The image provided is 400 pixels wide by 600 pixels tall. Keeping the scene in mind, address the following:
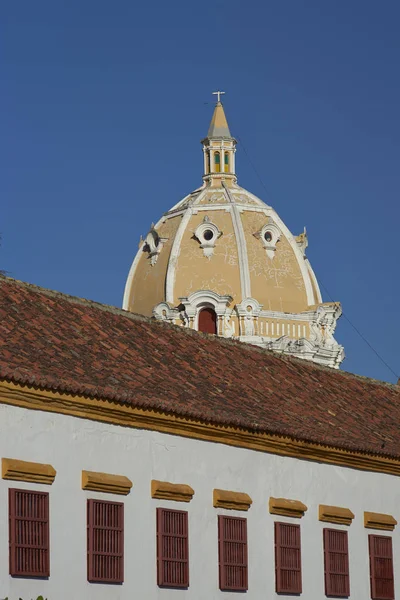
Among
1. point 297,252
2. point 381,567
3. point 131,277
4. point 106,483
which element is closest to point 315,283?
point 297,252

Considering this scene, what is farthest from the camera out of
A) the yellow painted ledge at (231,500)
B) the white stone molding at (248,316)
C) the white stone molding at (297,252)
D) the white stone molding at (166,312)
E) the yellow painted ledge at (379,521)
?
the white stone molding at (297,252)

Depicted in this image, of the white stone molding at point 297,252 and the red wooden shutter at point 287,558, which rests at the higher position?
the white stone molding at point 297,252

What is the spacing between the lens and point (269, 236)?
264 ft

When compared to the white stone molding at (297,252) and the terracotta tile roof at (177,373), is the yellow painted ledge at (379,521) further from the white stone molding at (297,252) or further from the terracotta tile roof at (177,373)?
the white stone molding at (297,252)

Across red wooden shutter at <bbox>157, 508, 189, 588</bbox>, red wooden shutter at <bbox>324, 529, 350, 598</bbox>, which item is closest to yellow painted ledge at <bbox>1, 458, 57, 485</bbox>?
red wooden shutter at <bbox>157, 508, 189, 588</bbox>

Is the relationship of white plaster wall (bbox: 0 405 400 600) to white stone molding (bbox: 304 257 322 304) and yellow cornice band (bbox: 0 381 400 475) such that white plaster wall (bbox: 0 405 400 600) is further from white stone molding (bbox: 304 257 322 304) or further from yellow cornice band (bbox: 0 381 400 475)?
white stone molding (bbox: 304 257 322 304)

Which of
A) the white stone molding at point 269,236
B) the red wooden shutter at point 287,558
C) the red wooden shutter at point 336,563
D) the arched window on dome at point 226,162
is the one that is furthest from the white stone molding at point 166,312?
the red wooden shutter at point 287,558

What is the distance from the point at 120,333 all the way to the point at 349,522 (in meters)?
5.19

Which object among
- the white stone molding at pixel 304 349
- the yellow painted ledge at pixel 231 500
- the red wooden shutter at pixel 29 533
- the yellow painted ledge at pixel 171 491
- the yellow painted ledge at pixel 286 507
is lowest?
the red wooden shutter at pixel 29 533

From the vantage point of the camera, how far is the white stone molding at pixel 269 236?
262 ft

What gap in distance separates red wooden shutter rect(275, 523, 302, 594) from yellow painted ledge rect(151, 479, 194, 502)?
2651 millimetres

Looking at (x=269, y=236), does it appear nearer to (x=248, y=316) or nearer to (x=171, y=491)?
(x=248, y=316)

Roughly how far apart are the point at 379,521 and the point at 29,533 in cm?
973

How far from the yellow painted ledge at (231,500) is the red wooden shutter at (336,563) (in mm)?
2576
